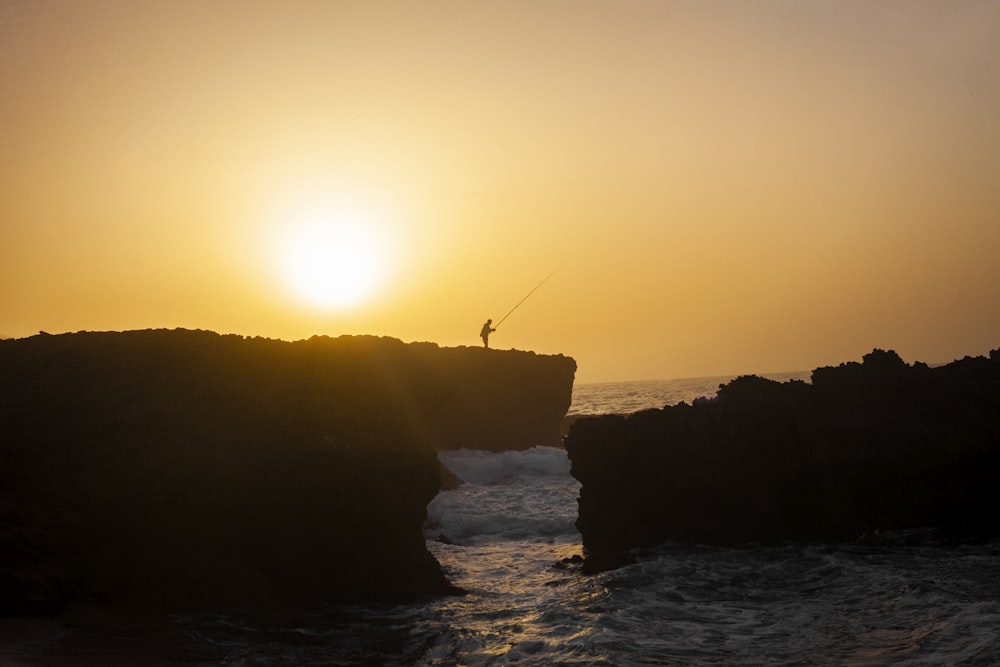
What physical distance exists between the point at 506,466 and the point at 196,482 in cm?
2248

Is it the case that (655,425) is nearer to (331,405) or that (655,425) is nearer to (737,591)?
(737,591)

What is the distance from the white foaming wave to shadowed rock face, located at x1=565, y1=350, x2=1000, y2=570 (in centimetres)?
1466

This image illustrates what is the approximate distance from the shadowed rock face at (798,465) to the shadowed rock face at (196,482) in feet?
14.9

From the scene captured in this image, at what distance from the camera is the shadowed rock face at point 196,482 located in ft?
42.7

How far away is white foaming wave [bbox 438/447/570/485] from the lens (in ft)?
112

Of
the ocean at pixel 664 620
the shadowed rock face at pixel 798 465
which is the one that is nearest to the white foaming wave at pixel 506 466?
the shadowed rock face at pixel 798 465

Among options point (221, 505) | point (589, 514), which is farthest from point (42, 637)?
point (589, 514)

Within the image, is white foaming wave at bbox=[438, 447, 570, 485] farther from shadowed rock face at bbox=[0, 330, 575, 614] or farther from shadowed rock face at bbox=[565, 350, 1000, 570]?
shadowed rock face at bbox=[0, 330, 575, 614]

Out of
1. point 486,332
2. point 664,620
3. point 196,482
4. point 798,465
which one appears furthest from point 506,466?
point 664,620

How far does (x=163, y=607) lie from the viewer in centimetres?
1286

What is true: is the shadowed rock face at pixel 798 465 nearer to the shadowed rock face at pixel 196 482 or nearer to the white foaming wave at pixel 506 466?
the shadowed rock face at pixel 196 482

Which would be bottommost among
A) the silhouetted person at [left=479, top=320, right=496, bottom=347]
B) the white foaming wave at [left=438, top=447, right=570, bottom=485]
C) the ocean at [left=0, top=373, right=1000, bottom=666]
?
the ocean at [left=0, top=373, right=1000, bottom=666]

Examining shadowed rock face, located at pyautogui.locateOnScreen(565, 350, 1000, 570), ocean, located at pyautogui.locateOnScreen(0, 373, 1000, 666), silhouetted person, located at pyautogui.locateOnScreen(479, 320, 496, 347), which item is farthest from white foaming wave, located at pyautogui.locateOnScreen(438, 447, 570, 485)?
ocean, located at pyautogui.locateOnScreen(0, 373, 1000, 666)

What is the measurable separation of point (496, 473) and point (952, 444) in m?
20.1
